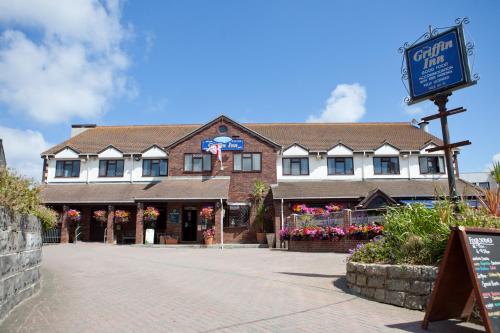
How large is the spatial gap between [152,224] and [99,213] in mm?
3459

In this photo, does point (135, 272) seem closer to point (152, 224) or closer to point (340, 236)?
point (340, 236)

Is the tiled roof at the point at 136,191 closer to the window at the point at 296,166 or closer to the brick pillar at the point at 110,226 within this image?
the brick pillar at the point at 110,226

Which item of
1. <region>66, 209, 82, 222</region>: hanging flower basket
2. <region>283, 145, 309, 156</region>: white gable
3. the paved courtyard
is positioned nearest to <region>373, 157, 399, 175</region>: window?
<region>283, 145, 309, 156</region>: white gable

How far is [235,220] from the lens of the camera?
2611 cm

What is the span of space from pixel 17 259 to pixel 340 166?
24100mm

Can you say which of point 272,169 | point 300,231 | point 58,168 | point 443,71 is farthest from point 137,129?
point 443,71

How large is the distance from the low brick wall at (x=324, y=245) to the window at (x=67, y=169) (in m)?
17.6

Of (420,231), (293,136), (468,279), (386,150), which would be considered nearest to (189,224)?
(293,136)

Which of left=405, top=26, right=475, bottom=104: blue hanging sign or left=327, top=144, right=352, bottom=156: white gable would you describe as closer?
left=405, top=26, right=475, bottom=104: blue hanging sign

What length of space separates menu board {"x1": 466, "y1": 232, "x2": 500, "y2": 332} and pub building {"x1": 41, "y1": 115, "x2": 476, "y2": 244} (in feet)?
60.9

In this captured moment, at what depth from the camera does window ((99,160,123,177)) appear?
95.3 ft

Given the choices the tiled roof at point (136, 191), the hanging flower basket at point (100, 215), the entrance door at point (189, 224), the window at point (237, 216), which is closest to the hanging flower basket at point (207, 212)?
the tiled roof at point (136, 191)

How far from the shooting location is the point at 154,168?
28719mm

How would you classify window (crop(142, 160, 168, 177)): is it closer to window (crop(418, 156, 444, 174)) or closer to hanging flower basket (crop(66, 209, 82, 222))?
hanging flower basket (crop(66, 209, 82, 222))
